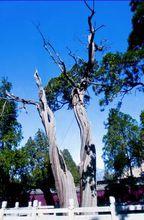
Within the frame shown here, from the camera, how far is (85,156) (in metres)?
18.6

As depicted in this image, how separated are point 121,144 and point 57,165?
25200 millimetres

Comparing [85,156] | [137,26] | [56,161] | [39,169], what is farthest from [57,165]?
[39,169]

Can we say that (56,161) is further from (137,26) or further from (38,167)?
(38,167)

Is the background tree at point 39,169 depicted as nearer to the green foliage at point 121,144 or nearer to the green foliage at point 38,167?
the green foliage at point 38,167

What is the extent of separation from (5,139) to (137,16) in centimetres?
2514

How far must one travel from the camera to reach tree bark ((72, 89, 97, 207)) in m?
17.7

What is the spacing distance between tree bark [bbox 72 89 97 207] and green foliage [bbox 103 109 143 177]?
72.2ft

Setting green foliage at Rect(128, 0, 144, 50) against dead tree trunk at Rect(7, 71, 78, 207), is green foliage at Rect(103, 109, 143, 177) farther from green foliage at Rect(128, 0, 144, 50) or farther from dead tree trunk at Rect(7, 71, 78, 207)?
green foliage at Rect(128, 0, 144, 50)

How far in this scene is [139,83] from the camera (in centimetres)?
1639

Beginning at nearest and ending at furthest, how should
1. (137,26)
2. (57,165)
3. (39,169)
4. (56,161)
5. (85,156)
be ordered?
(137,26) → (85,156) → (57,165) → (56,161) → (39,169)

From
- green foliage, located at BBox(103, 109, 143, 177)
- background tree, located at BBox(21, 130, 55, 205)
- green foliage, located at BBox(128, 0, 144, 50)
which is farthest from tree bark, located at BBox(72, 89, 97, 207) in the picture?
green foliage, located at BBox(103, 109, 143, 177)

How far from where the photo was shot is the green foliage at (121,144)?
42.3 metres

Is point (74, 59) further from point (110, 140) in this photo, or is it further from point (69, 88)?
point (110, 140)

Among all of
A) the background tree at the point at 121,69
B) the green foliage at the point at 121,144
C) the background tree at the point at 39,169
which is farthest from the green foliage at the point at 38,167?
the background tree at the point at 121,69
